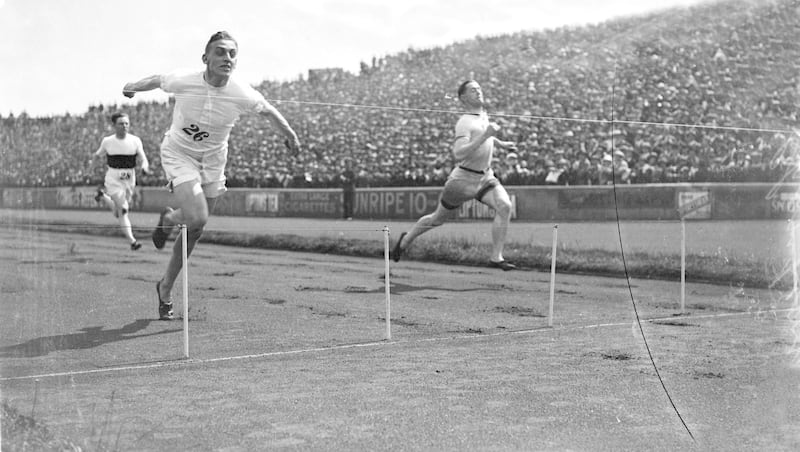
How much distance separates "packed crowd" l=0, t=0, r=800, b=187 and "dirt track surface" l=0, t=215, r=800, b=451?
29 centimetres

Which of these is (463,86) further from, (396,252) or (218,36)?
(218,36)

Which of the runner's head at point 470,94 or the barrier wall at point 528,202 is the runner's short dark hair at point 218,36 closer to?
the barrier wall at point 528,202

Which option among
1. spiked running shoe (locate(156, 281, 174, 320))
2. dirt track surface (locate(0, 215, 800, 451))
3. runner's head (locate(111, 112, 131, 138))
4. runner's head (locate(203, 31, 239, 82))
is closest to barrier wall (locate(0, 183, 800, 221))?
dirt track surface (locate(0, 215, 800, 451))

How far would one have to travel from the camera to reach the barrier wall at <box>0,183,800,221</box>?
4.99 ft

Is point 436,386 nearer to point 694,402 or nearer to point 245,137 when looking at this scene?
point 245,137

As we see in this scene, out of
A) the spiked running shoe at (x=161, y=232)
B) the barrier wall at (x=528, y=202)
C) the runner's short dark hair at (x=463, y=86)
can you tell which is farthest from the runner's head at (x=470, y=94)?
A: the spiked running shoe at (x=161, y=232)

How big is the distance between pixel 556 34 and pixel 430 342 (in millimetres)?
2077

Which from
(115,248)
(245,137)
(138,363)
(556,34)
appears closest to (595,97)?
(556,34)

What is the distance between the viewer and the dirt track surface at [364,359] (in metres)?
1.86

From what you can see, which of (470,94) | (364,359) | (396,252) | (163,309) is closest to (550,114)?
(470,94)

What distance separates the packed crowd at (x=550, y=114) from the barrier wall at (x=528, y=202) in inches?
1.4

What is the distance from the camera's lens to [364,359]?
4.27m

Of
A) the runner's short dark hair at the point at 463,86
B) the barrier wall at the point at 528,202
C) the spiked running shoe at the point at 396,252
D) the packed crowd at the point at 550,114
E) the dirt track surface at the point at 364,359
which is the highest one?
the runner's short dark hair at the point at 463,86

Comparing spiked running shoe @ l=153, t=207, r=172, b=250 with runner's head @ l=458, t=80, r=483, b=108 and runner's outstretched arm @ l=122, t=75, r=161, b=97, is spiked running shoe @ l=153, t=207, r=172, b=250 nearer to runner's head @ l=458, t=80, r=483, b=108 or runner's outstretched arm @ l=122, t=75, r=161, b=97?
runner's outstretched arm @ l=122, t=75, r=161, b=97
